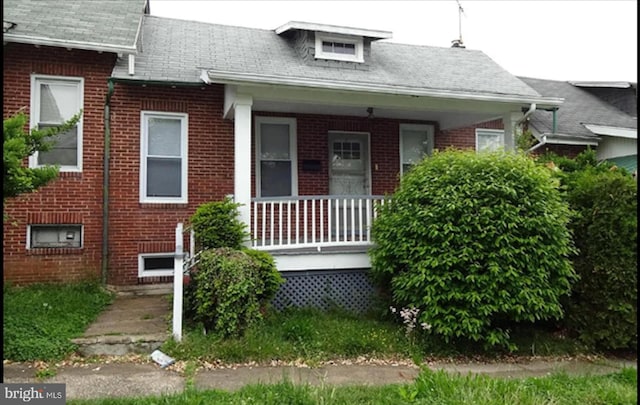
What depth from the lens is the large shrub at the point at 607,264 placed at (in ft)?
20.0

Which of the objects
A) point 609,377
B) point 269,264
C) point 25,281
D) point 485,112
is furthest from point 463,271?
point 25,281

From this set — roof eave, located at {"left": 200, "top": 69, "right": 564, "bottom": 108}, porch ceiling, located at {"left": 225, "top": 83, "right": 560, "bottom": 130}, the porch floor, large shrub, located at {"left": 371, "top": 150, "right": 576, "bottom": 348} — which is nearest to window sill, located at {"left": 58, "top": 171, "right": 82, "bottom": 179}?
porch ceiling, located at {"left": 225, "top": 83, "right": 560, "bottom": 130}

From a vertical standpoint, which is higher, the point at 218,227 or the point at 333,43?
the point at 333,43

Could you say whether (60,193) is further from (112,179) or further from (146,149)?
(146,149)

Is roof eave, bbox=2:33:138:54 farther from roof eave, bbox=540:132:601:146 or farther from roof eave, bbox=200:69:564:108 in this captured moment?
roof eave, bbox=540:132:601:146

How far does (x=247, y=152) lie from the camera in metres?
7.20

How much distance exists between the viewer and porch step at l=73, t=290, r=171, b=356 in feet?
17.9

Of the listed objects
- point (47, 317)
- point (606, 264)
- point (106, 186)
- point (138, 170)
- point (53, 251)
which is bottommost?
point (47, 317)

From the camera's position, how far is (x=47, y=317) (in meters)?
6.14

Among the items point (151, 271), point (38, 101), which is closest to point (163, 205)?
point (151, 271)

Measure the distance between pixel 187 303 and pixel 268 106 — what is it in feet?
13.4

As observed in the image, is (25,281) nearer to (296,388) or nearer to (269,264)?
(269,264)

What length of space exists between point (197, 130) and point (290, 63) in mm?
2272

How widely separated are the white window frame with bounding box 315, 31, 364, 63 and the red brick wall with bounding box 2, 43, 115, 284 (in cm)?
391
